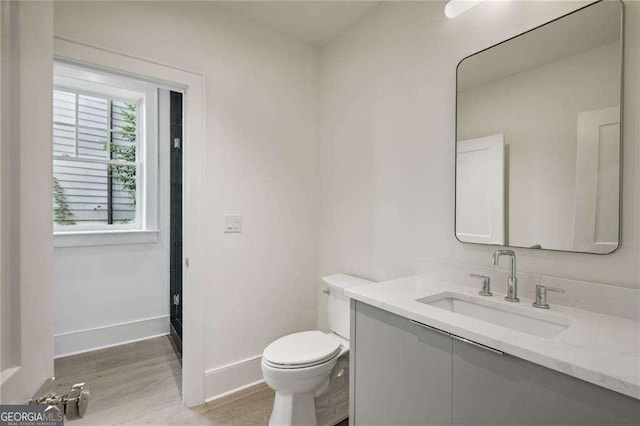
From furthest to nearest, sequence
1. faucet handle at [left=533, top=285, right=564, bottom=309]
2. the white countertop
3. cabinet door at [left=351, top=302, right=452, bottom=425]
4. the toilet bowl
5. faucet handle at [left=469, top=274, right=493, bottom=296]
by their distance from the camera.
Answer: the toilet bowl < faucet handle at [left=469, top=274, right=493, bottom=296] < faucet handle at [left=533, top=285, right=564, bottom=309] < cabinet door at [left=351, top=302, right=452, bottom=425] < the white countertop

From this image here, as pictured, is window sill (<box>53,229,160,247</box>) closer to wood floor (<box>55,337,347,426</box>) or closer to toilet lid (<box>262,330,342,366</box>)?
wood floor (<box>55,337,347,426</box>)

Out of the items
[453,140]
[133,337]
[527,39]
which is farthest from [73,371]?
[527,39]

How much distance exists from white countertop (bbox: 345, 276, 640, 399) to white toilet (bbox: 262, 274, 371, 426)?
498mm

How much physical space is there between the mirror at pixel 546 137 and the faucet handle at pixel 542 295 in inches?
6.6

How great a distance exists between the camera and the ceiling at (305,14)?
1949 mm

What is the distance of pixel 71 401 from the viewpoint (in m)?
0.54

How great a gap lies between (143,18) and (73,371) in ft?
7.95

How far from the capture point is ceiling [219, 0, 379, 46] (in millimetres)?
1949

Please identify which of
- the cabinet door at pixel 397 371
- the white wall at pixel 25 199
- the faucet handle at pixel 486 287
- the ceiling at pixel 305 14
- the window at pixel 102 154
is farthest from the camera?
the window at pixel 102 154

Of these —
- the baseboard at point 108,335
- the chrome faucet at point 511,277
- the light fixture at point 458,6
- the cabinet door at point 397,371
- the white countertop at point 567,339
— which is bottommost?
→ the baseboard at point 108,335

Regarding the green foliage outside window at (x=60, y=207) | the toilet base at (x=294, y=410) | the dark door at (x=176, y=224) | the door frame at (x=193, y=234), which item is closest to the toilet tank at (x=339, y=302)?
the toilet base at (x=294, y=410)

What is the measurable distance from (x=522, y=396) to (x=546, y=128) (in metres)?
0.99

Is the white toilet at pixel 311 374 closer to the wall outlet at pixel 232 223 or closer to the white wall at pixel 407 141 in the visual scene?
the white wall at pixel 407 141

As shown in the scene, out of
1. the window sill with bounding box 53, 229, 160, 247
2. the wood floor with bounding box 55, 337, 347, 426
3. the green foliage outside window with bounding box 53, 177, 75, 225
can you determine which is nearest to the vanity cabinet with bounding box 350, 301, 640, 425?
the wood floor with bounding box 55, 337, 347, 426
